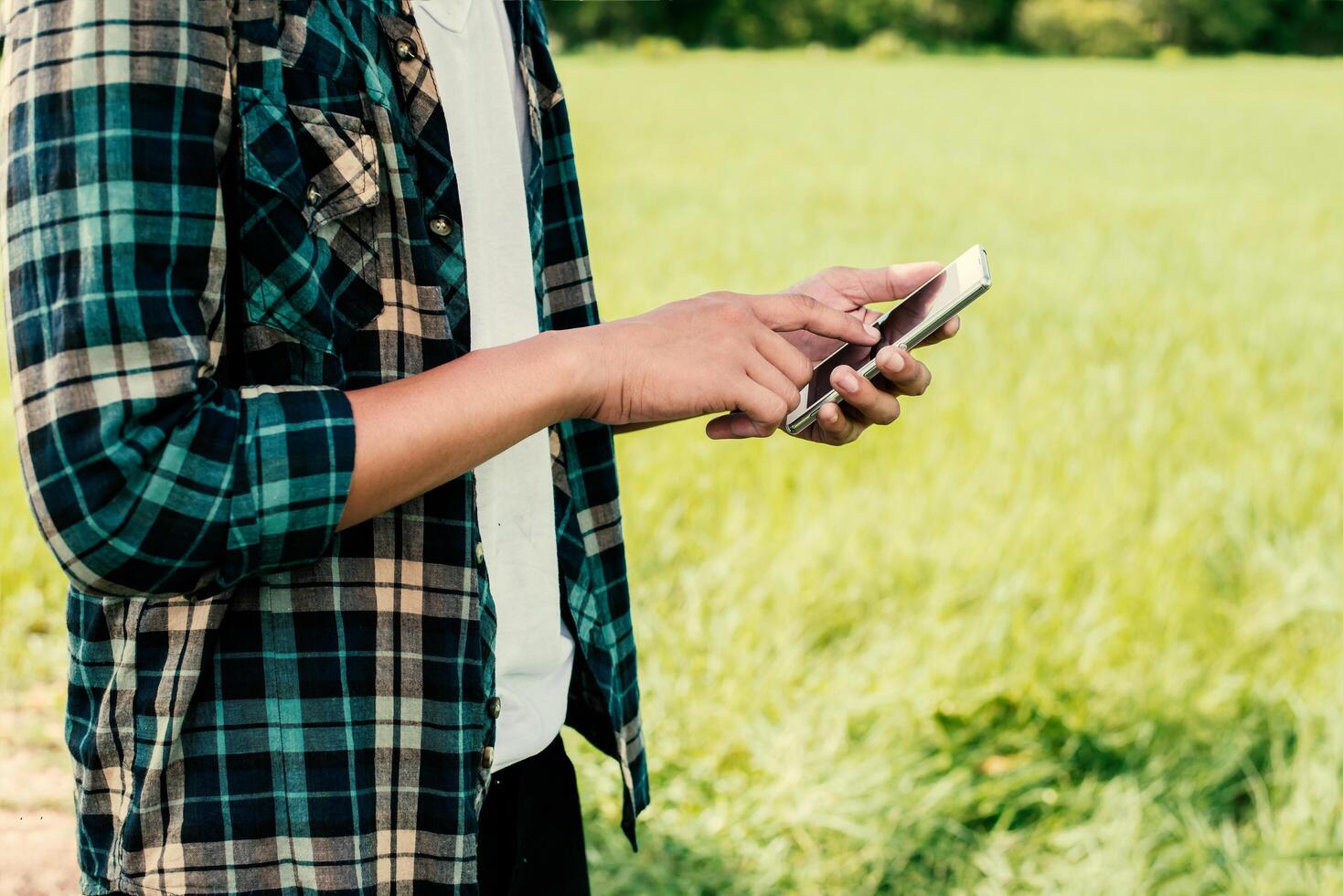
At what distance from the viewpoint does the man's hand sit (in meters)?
1.10

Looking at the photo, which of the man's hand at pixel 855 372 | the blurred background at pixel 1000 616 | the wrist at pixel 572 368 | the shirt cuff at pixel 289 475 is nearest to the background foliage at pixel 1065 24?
the blurred background at pixel 1000 616

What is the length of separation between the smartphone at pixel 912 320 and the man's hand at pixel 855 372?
12mm

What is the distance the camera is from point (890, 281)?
1.21 metres

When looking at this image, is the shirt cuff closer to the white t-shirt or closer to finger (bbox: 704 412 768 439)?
the white t-shirt

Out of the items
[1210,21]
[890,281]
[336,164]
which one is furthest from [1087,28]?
[336,164]

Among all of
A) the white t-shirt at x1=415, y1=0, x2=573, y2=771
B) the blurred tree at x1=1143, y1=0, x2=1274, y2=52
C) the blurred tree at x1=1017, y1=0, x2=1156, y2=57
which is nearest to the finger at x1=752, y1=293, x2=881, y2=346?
the white t-shirt at x1=415, y1=0, x2=573, y2=771

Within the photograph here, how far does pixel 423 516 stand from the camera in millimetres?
954

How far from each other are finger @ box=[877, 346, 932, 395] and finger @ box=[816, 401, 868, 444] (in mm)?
52

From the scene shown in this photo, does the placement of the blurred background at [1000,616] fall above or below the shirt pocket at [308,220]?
below

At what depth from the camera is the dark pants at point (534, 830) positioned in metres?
1.14

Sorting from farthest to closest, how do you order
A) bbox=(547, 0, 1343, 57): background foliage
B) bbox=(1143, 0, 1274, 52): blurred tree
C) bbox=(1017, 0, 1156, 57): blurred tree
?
bbox=(1143, 0, 1274, 52): blurred tree, bbox=(547, 0, 1343, 57): background foliage, bbox=(1017, 0, 1156, 57): blurred tree

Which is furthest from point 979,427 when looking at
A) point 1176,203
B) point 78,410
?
point 1176,203

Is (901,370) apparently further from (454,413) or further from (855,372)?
(454,413)

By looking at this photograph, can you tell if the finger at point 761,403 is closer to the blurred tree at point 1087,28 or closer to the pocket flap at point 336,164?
the pocket flap at point 336,164
